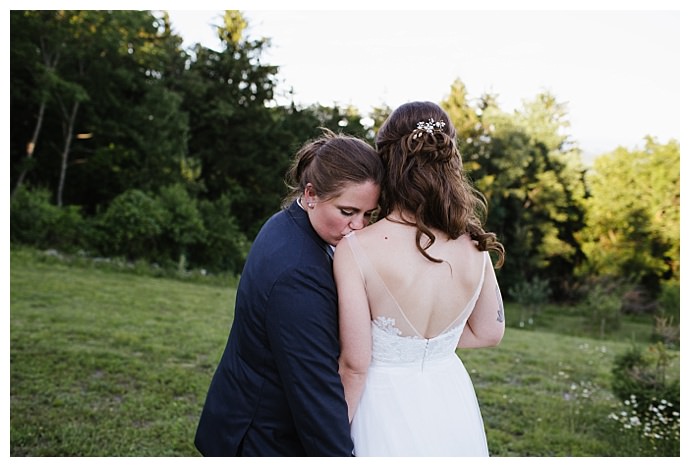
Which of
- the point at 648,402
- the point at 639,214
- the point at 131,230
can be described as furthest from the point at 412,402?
the point at 639,214

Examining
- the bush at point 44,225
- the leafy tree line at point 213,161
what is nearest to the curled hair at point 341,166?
the leafy tree line at point 213,161

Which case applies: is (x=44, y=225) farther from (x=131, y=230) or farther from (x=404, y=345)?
(x=404, y=345)

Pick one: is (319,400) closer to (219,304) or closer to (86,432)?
(86,432)

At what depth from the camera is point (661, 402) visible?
206 inches

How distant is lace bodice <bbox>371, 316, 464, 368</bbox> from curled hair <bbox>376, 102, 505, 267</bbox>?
0.32 metres

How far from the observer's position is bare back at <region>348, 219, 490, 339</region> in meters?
2.06

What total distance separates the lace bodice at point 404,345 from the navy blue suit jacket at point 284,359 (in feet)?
0.75

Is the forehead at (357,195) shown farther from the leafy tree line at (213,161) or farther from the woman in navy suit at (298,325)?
the leafy tree line at (213,161)

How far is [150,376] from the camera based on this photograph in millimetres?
5715

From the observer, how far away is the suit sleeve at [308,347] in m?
1.95

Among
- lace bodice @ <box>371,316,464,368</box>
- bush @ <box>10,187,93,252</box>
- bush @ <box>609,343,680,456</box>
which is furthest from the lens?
bush @ <box>10,187,93,252</box>

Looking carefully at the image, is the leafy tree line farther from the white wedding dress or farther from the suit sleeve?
the suit sleeve

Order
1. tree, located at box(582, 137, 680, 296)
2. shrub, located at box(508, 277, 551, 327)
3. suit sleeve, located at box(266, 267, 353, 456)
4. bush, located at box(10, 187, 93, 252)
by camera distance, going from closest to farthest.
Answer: suit sleeve, located at box(266, 267, 353, 456) < bush, located at box(10, 187, 93, 252) < shrub, located at box(508, 277, 551, 327) < tree, located at box(582, 137, 680, 296)

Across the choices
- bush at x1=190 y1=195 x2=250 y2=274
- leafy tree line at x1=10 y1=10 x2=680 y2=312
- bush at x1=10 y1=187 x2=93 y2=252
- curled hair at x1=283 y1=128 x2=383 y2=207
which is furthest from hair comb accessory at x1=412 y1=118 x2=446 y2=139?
bush at x1=190 y1=195 x2=250 y2=274
